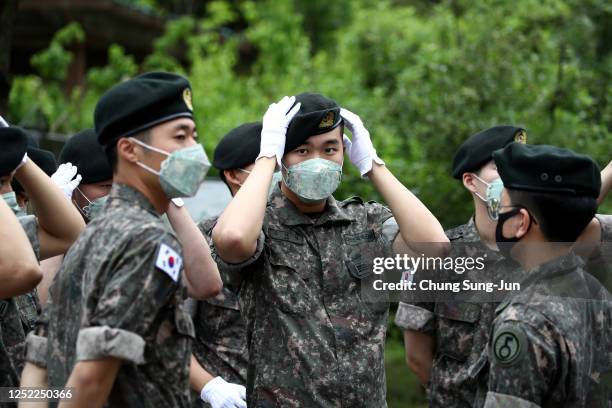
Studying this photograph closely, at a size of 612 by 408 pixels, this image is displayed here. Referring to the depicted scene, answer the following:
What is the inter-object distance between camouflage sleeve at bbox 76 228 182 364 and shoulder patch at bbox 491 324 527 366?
3.69ft

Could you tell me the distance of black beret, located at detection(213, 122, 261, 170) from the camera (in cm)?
570

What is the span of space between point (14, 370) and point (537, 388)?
84.1 inches

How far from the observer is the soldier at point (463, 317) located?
4867 mm

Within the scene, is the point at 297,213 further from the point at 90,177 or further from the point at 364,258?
the point at 90,177

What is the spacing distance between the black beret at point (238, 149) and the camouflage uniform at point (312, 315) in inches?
40.3

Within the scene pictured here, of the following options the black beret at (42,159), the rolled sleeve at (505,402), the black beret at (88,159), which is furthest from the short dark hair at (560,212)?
the black beret at (42,159)

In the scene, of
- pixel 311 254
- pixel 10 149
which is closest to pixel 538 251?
pixel 311 254

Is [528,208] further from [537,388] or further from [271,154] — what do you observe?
[271,154]

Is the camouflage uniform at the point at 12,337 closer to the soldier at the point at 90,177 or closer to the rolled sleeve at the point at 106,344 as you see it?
the soldier at the point at 90,177

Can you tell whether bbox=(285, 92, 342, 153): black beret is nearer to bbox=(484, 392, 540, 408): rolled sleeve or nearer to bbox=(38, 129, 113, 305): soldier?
bbox=(38, 129, 113, 305): soldier

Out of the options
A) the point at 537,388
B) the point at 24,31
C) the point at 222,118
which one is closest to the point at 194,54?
the point at 24,31

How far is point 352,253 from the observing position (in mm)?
4613

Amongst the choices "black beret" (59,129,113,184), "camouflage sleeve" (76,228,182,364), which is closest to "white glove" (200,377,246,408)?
"black beret" (59,129,113,184)

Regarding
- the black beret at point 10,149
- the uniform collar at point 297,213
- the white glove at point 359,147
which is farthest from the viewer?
the white glove at point 359,147
